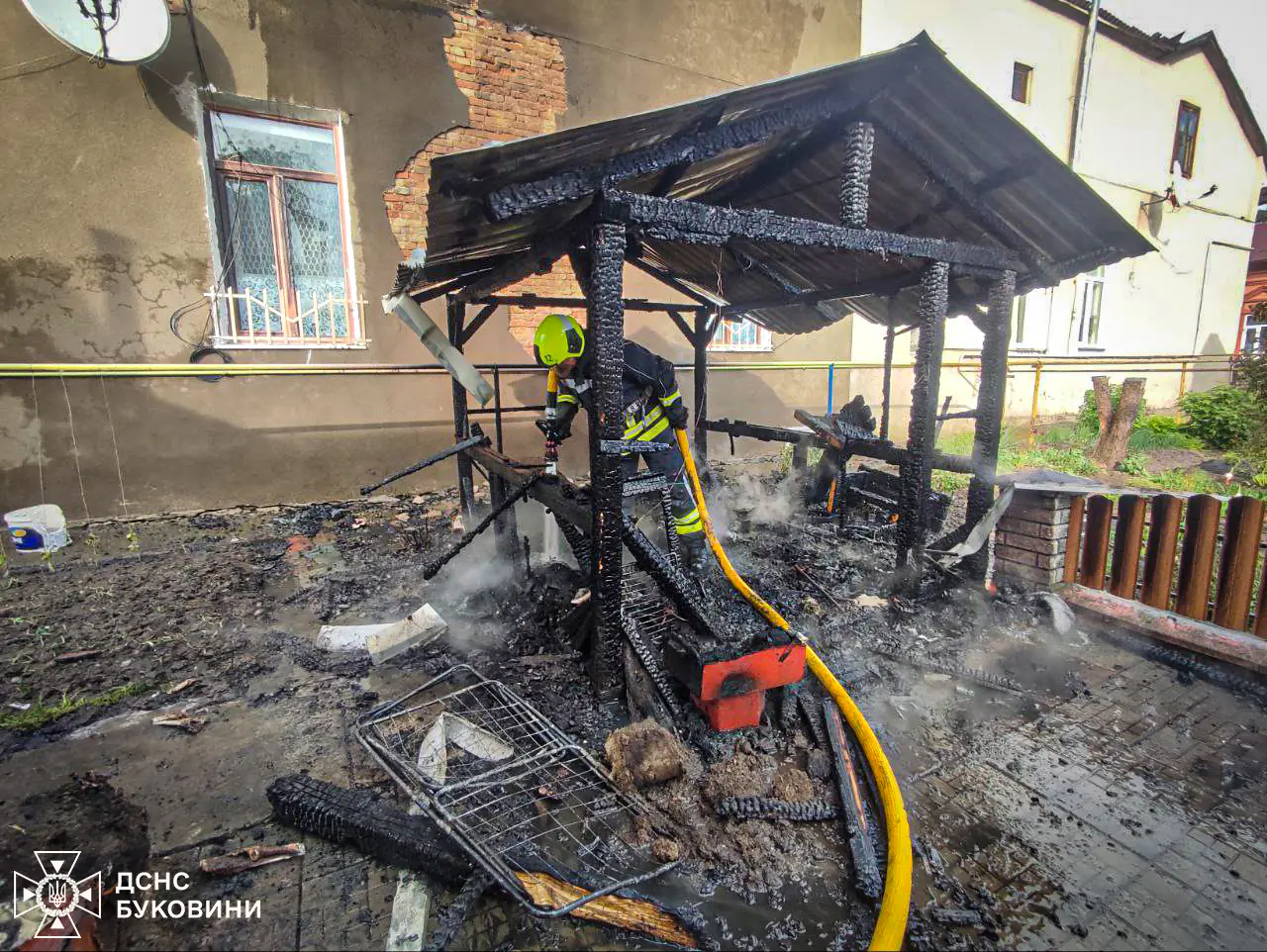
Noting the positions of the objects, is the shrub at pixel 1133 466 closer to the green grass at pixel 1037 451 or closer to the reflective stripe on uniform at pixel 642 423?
the green grass at pixel 1037 451

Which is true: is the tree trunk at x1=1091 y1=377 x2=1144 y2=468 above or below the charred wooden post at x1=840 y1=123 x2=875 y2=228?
below

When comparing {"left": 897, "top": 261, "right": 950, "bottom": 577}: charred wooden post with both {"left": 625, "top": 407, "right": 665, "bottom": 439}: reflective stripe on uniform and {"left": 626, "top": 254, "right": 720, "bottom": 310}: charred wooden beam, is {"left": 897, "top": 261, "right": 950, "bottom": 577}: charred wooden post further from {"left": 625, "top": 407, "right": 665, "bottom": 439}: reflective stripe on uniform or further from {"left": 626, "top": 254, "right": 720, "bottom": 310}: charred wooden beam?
{"left": 626, "top": 254, "right": 720, "bottom": 310}: charred wooden beam

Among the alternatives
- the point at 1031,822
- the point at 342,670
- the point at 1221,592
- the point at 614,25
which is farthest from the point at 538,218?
the point at 614,25

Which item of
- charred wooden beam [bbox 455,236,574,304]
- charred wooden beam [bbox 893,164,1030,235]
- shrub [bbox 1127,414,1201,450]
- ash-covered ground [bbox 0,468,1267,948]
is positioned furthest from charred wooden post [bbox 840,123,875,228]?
shrub [bbox 1127,414,1201,450]

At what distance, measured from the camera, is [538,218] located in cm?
350

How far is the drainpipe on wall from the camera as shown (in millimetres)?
12383

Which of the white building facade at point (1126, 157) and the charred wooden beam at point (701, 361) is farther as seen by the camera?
the white building facade at point (1126, 157)

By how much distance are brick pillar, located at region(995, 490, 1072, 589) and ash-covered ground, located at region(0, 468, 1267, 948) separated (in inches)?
8.1

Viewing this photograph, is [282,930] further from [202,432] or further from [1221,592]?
[202,432]

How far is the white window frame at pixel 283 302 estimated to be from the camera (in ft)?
21.4

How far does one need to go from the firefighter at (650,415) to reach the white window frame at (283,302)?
14.2ft

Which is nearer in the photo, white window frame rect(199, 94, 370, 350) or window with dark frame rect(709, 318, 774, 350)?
white window frame rect(199, 94, 370, 350)

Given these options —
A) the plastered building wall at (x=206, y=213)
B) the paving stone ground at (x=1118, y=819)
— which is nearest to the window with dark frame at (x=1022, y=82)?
the plastered building wall at (x=206, y=213)

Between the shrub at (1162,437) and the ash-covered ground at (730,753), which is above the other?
the shrub at (1162,437)
